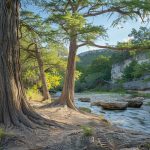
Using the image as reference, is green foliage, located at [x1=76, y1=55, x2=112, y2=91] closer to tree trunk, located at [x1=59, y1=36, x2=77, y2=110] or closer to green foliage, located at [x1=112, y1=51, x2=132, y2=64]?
green foliage, located at [x1=112, y1=51, x2=132, y2=64]

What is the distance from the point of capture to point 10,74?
10508 millimetres

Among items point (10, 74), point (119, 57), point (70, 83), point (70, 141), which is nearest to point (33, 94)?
point (70, 83)

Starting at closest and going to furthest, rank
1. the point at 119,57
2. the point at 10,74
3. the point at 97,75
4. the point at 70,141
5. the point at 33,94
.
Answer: the point at 70,141 < the point at 10,74 < the point at 33,94 < the point at 97,75 < the point at 119,57

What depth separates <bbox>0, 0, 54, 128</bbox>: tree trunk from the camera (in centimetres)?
1040

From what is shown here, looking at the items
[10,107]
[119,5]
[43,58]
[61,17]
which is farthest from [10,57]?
[43,58]

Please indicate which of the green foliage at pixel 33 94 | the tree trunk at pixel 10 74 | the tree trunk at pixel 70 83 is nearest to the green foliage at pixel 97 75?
the green foliage at pixel 33 94

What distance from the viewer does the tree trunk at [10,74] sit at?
1040 centimetres

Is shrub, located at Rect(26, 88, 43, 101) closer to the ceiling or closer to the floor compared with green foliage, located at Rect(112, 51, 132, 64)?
closer to the floor

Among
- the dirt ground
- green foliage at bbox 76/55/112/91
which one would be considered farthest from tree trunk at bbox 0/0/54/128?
green foliage at bbox 76/55/112/91

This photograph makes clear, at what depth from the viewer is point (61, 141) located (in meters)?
8.61

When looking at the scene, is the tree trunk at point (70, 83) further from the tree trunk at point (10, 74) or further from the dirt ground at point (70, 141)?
the dirt ground at point (70, 141)

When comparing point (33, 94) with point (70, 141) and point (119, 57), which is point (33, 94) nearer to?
point (70, 141)

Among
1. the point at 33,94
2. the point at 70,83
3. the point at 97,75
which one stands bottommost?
the point at 33,94

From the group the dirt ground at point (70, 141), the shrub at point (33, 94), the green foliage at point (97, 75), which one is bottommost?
the dirt ground at point (70, 141)
